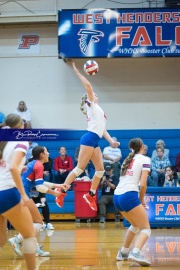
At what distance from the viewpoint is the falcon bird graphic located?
1603 cm

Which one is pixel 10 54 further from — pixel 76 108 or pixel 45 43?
pixel 76 108

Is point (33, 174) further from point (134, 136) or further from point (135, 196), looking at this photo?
point (134, 136)

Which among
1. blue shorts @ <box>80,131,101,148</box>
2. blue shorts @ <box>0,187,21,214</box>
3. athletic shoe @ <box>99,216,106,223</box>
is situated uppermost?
blue shorts @ <box>80,131,101,148</box>

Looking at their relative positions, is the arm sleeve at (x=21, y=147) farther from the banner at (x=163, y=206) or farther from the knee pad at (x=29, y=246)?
the banner at (x=163, y=206)

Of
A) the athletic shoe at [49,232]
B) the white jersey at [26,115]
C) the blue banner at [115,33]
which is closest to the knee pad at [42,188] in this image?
the athletic shoe at [49,232]

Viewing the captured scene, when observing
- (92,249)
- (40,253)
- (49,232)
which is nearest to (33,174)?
(40,253)

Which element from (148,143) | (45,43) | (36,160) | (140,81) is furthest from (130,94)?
(36,160)

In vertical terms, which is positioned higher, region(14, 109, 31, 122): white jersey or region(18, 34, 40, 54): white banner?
region(18, 34, 40, 54): white banner

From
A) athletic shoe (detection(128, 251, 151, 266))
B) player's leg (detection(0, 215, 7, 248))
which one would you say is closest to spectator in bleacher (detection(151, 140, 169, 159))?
athletic shoe (detection(128, 251, 151, 266))

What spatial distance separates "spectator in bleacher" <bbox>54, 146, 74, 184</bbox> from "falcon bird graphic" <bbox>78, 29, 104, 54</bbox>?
328 centimetres

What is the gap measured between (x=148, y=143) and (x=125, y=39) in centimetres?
347

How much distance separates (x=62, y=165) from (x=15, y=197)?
401 inches

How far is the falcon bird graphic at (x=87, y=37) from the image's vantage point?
1603 centimetres

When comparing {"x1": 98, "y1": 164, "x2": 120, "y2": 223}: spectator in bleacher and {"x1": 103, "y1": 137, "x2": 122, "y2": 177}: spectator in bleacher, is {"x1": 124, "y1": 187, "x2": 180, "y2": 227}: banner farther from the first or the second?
{"x1": 103, "y1": 137, "x2": 122, "y2": 177}: spectator in bleacher
